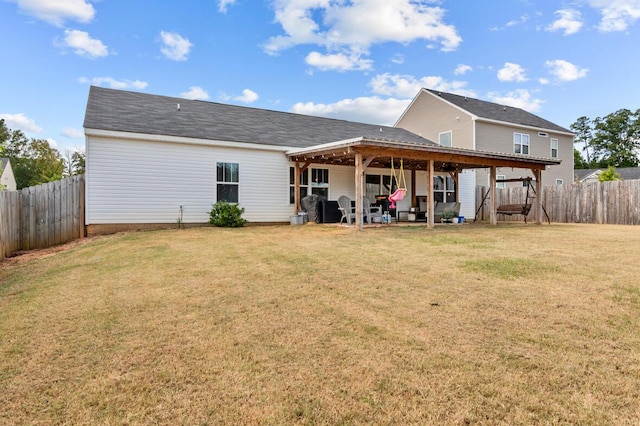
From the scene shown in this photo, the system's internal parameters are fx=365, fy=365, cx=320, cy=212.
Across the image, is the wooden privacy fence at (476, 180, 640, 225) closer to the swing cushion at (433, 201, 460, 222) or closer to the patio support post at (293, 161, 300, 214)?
the swing cushion at (433, 201, 460, 222)

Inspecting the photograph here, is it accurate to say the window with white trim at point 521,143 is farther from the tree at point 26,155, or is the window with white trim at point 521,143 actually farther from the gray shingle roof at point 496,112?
the tree at point 26,155

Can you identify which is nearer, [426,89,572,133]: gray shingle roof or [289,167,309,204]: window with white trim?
[289,167,309,204]: window with white trim

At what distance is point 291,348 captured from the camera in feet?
8.46

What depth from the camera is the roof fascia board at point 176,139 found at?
33.3 ft

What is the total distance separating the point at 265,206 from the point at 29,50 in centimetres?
1156

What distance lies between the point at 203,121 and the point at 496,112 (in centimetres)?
1795

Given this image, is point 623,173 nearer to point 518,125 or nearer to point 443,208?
point 518,125

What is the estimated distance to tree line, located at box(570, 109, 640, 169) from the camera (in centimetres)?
4441

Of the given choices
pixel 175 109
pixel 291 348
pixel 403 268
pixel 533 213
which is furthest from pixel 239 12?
pixel 533 213

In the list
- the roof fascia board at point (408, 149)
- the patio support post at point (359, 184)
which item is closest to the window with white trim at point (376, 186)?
the roof fascia board at point (408, 149)

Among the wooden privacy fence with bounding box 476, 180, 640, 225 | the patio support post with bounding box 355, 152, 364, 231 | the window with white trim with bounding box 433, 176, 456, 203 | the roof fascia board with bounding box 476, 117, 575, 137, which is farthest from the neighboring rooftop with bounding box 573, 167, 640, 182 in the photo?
the patio support post with bounding box 355, 152, 364, 231

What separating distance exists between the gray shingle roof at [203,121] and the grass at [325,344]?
7147mm

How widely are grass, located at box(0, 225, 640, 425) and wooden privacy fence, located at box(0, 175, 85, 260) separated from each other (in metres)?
4.94

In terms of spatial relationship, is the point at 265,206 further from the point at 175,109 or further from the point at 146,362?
the point at 146,362
